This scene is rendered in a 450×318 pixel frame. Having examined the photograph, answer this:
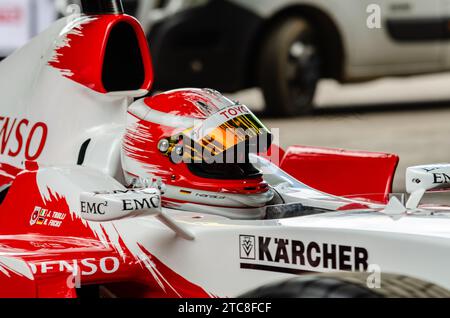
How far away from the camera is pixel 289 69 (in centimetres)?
1055

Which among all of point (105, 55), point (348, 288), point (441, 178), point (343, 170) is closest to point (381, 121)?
point (343, 170)

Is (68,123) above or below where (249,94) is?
above

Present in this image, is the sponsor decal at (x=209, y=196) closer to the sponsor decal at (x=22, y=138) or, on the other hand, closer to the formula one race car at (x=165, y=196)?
the formula one race car at (x=165, y=196)

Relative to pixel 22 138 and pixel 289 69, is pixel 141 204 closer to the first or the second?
pixel 22 138

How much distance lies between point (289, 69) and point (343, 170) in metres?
5.90

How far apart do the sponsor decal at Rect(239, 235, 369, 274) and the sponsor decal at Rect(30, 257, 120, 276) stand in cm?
50

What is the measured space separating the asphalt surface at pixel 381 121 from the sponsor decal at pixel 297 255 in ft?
12.2

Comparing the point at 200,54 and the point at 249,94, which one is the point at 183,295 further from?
the point at 249,94

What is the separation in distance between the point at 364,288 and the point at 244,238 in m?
0.67

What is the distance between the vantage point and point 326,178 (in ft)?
15.5

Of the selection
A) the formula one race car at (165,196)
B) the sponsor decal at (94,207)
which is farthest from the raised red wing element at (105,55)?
the sponsor decal at (94,207)

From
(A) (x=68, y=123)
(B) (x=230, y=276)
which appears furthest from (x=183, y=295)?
(A) (x=68, y=123)

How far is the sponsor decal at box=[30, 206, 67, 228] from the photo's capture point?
164 inches

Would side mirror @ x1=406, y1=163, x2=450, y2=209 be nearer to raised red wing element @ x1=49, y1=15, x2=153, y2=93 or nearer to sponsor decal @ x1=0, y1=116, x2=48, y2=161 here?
raised red wing element @ x1=49, y1=15, x2=153, y2=93
